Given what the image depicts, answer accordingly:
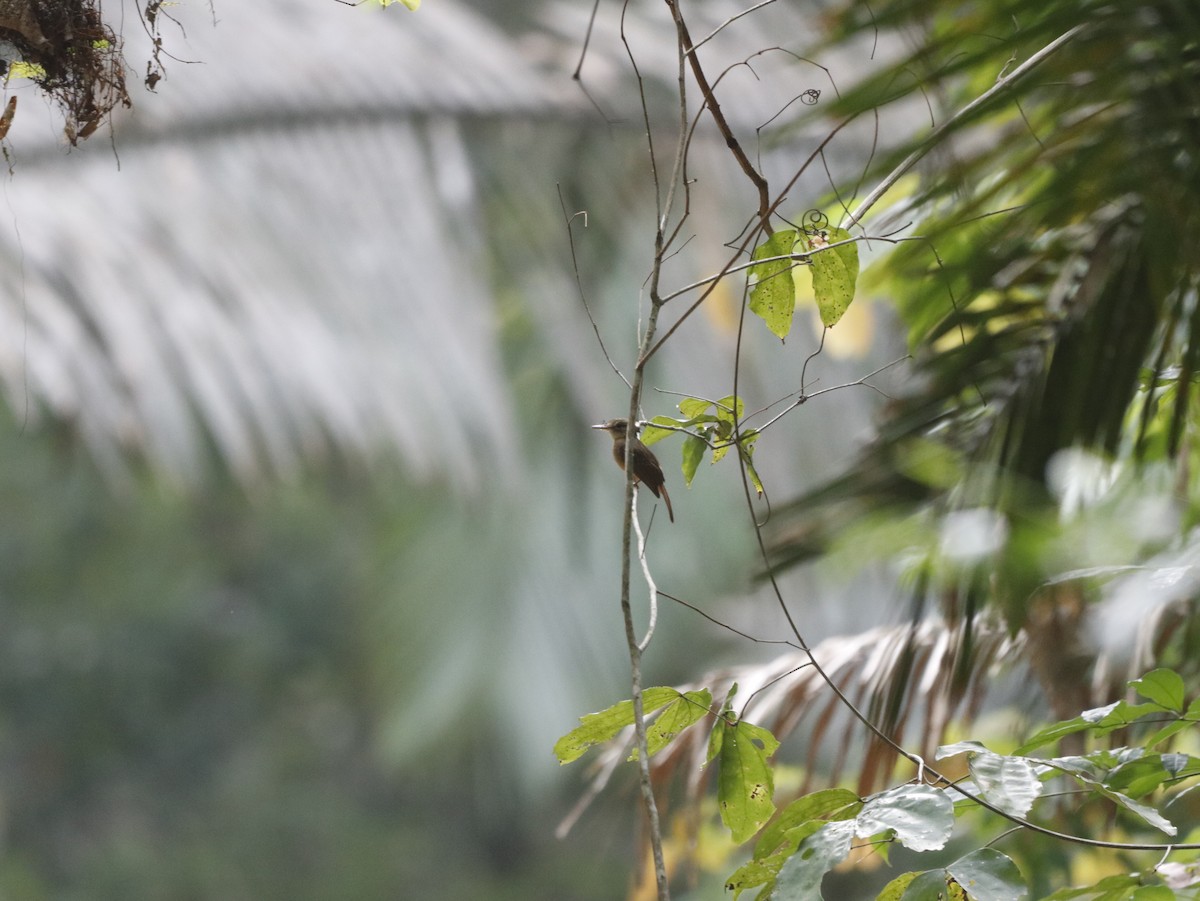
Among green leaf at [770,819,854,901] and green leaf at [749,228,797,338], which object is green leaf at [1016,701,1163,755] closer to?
green leaf at [770,819,854,901]

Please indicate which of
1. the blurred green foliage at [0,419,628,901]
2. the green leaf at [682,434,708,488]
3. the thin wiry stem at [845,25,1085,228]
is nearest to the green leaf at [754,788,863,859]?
the green leaf at [682,434,708,488]

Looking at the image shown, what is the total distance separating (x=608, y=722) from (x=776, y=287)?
0.98 feet

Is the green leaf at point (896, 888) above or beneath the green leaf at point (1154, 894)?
above

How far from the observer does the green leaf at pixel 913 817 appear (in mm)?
560

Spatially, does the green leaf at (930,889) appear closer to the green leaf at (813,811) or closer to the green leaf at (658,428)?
the green leaf at (813,811)

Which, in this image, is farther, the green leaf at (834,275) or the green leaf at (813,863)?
the green leaf at (834,275)

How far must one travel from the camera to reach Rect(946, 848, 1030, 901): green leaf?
558 millimetres

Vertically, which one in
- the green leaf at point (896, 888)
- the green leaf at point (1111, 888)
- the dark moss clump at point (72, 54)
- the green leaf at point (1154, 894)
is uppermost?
the dark moss clump at point (72, 54)

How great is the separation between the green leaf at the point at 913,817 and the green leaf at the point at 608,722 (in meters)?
0.15

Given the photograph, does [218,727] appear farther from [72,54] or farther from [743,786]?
[743,786]

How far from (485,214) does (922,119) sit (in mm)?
1082

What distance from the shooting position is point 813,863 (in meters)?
0.59

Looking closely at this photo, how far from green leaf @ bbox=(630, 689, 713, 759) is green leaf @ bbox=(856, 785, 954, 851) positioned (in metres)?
0.13

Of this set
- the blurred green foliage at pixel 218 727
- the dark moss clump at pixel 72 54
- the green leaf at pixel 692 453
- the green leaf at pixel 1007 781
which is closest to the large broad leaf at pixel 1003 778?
the green leaf at pixel 1007 781
